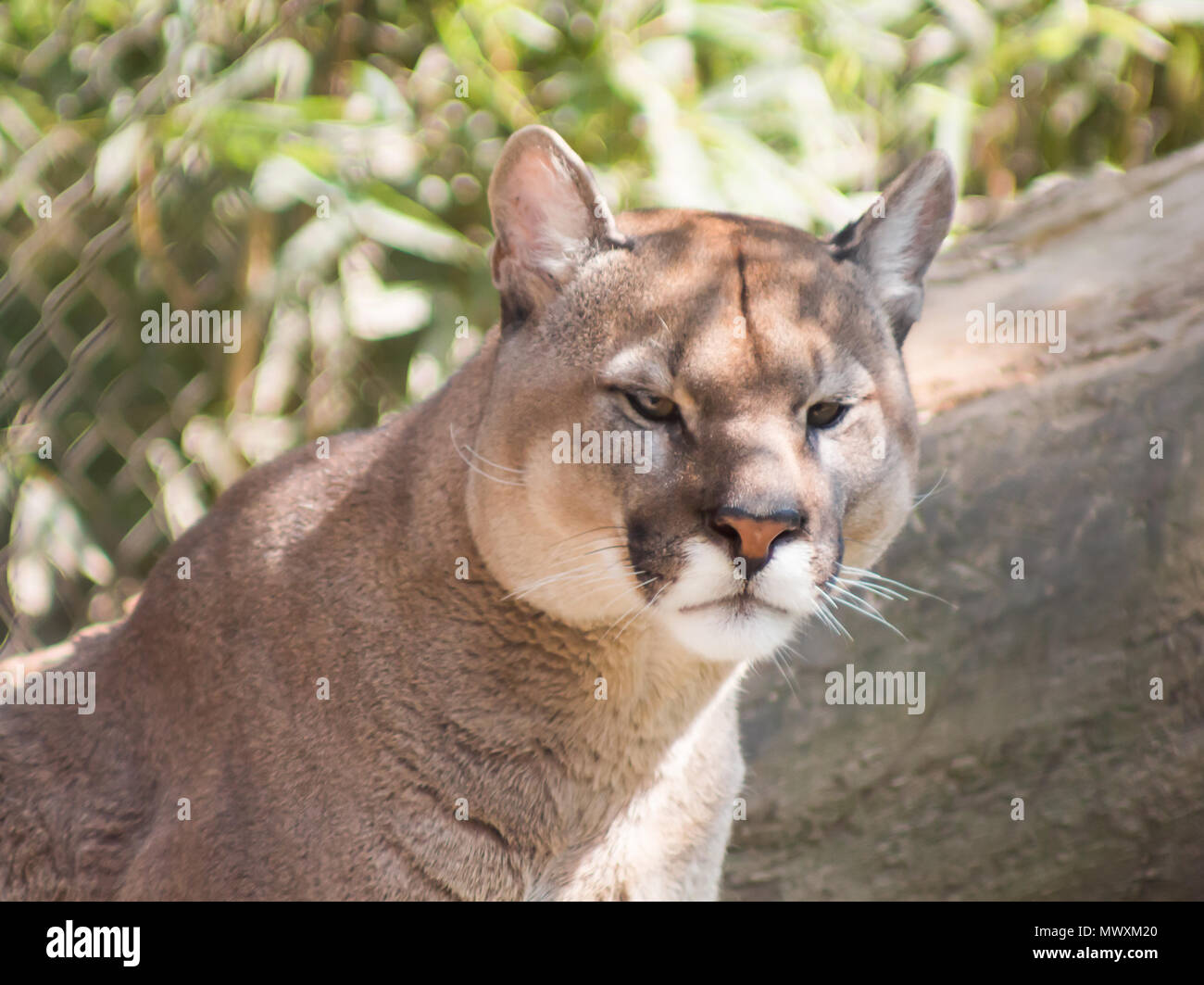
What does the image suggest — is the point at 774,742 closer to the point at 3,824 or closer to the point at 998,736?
the point at 998,736

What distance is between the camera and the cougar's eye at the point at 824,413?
7.61 ft

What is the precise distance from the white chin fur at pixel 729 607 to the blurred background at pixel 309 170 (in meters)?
2.37

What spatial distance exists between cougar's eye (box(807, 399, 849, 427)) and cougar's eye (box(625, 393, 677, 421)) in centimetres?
26

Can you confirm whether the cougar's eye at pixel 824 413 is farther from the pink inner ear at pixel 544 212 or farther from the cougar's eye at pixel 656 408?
the pink inner ear at pixel 544 212

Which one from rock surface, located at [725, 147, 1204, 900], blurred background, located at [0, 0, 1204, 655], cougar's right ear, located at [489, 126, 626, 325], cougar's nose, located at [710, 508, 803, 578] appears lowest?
rock surface, located at [725, 147, 1204, 900]

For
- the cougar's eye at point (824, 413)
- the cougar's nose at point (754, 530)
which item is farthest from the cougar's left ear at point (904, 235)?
the cougar's nose at point (754, 530)

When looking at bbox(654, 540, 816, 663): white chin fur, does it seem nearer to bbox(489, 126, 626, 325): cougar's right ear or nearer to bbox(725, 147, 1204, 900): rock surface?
bbox(489, 126, 626, 325): cougar's right ear

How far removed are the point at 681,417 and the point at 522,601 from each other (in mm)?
464

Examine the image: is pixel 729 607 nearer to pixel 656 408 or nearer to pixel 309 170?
pixel 656 408

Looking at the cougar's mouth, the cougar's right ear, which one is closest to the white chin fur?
the cougar's mouth

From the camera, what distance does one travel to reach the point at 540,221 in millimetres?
2416

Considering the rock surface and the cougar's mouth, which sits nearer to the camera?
the cougar's mouth

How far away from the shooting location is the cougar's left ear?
257cm
